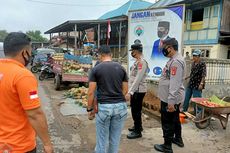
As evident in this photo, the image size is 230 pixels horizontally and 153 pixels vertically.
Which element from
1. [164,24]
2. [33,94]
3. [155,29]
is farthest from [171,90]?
[155,29]

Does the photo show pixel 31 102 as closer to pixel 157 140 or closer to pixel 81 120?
pixel 157 140

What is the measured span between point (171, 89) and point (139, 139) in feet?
5.43

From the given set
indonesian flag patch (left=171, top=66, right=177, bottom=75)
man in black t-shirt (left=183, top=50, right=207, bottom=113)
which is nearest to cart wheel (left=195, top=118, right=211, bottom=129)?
man in black t-shirt (left=183, top=50, right=207, bottom=113)

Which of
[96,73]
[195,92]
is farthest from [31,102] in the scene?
[195,92]

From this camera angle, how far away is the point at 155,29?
27.9ft

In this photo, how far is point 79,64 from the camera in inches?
506

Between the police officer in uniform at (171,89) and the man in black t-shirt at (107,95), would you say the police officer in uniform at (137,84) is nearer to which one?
the police officer in uniform at (171,89)

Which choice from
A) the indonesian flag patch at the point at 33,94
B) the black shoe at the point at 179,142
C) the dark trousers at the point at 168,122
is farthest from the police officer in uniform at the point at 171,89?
the indonesian flag patch at the point at 33,94

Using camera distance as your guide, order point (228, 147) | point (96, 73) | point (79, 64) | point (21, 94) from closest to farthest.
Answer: point (21, 94) < point (96, 73) < point (228, 147) < point (79, 64)

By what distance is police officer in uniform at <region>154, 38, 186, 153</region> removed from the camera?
453 cm

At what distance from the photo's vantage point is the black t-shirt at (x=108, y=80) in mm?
3754

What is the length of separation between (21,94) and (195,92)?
20.2 feet

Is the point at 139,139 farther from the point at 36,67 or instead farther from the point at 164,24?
the point at 36,67

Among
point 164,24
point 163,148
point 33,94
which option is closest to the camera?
point 33,94
